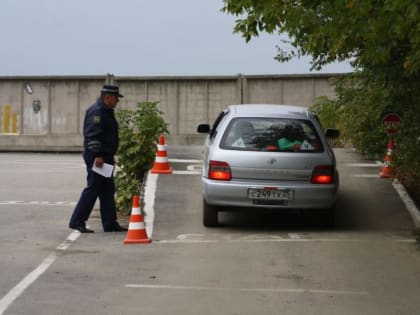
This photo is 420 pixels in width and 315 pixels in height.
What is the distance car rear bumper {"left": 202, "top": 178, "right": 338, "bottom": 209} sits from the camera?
11.9 meters

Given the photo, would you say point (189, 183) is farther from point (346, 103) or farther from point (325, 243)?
point (346, 103)

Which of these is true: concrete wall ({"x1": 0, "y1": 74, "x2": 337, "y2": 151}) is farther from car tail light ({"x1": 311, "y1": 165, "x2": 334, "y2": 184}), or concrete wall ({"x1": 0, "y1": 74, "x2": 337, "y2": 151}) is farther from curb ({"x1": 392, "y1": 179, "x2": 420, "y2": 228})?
car tail light ({"x1": 311, "y1": 165, "x2": 334, "y2": 184})

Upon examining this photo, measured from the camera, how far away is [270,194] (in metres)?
11.9

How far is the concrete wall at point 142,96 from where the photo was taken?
31.0 metres

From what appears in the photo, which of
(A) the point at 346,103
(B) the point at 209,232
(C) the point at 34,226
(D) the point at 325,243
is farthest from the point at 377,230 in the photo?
(A) the point at 346,103

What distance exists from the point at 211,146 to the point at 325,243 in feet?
7.12

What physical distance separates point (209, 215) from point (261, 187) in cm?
94

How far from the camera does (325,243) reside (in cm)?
1146

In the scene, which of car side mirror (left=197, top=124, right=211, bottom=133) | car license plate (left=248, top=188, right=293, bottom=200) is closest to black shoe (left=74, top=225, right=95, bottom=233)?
car license plate (left=248, top=188, right=293, bottom=200)

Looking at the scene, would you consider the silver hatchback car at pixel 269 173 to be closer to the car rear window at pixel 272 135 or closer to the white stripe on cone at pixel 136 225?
the car rear window at pixel 272 135

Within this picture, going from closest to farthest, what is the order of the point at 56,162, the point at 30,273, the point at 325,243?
the point at 30,273, the point at 325,243, the point at 56,162

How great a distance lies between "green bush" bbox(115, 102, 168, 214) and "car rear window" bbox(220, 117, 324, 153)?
3.61 meters

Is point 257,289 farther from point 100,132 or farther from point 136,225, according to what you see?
point 100,132

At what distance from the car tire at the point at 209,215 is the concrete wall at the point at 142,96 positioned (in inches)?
724
